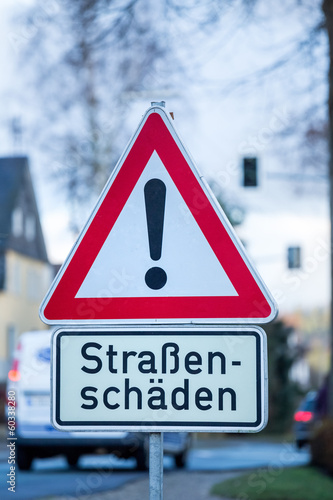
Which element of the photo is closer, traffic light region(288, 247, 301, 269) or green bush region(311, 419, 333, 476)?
green bush region(311, 419, 333, 476)

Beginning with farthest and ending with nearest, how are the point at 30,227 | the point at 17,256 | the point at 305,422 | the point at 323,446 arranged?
1. the point at 30,227
2. the point at 17,256
3. the point at 305,422
4. the point at 323,446

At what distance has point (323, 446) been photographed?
1295cm

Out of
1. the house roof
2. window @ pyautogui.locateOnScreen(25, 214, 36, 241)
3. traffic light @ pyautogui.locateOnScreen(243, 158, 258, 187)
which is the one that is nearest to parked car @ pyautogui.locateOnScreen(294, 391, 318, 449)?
traffic light @ pyautogui.locateOnScreen(243, 158, 258, 187)

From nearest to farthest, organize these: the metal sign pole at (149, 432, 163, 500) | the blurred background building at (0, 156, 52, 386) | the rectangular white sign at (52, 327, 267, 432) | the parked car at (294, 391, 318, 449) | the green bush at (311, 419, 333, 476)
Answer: the metal sign pole at (149, 432, 163, 500)
the rectangular white sign at (52, 327, 267, 432)
the green bush at (311, 419, 333, 476)
the parked car at (294, 391, 318, 449)
the blurred background building at (0, 156, 52, 386)

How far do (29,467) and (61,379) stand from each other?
33.7 ft

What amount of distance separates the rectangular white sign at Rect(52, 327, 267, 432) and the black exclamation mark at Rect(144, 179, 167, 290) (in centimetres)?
17

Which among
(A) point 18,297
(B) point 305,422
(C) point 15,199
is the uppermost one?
(C) point 15,199

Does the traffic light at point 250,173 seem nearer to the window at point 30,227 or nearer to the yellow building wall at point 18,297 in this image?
the yellow building wall at point 18,297

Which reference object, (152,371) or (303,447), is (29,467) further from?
(303,447)

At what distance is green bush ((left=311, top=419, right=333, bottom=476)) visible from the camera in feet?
41.5

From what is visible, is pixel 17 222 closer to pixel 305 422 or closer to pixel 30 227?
pixel 30 227

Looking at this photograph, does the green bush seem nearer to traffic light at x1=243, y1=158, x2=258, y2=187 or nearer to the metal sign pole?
traffic light at x1=243, y1=158, x2=258, y2=187

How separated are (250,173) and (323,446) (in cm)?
422

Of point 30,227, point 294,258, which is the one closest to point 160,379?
point 294,258
